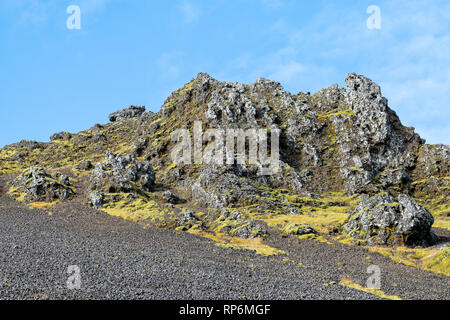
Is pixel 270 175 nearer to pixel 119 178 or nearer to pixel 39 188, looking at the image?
pixel 119 178

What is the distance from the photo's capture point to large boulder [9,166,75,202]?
3468 inches

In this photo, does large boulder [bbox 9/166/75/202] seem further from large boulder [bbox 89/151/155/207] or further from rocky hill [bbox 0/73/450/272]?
large boulder [bbox 89/151/155/207]

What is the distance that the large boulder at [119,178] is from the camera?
90.7 meters

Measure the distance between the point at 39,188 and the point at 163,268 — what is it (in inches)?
2762

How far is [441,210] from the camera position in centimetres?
9981

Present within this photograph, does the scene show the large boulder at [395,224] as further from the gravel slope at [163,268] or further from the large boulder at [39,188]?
the large boulder at [39,188]

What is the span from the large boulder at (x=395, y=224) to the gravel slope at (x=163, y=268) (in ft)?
25.8

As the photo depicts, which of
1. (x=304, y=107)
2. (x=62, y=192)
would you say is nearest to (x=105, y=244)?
(x=62, y=192)

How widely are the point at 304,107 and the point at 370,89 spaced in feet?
91.7

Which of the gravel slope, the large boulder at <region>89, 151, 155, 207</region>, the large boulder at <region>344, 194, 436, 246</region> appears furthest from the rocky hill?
the gravel slope

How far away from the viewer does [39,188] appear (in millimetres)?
89625

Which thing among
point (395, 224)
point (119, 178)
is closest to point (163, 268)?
point (395, 224)

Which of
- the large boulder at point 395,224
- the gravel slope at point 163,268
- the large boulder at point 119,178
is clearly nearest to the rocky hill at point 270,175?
the large boulder at point 395,224
